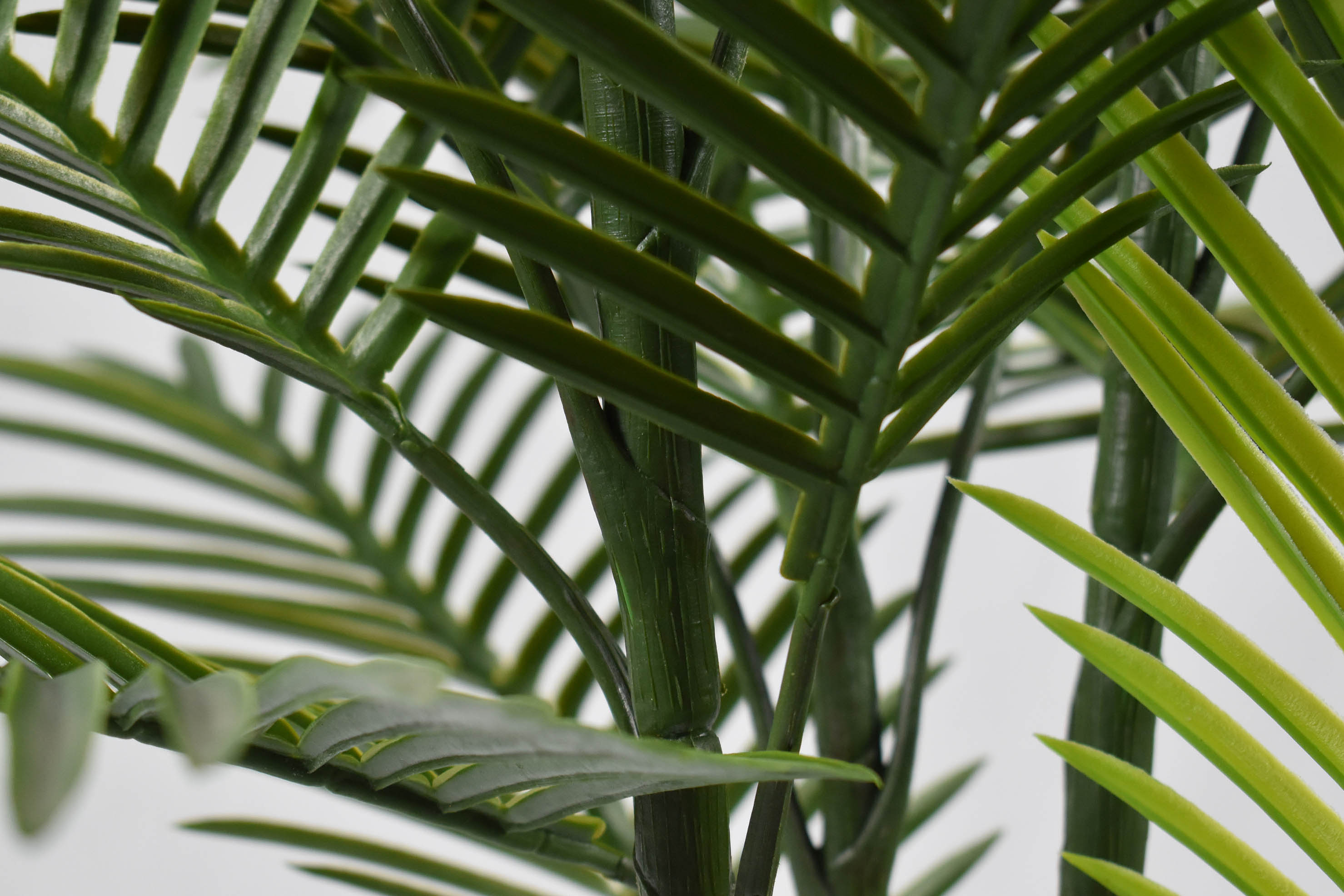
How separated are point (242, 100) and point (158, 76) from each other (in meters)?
0.02

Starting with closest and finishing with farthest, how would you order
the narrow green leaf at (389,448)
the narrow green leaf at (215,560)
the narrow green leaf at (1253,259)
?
the narrow green leaf at (1253,259) → the narrow green leaf at (215,560) → the narrow green leaf at (389,448)

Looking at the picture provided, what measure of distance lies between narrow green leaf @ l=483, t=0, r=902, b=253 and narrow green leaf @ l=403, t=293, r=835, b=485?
1.5 inches

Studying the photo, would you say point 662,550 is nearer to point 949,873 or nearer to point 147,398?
point 949,873

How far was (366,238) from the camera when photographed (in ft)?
0.94

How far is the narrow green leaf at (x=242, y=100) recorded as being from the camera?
27cm

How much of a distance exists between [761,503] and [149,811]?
88cm

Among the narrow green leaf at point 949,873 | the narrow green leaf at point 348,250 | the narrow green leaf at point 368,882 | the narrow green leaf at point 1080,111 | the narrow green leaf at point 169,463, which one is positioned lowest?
the narrow green leaf at point 368,882

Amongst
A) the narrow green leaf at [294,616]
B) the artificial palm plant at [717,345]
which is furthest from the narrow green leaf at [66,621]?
the narrow green leaf at [294,616]

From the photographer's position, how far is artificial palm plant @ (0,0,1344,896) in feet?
0.53

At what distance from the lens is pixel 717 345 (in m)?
0.18

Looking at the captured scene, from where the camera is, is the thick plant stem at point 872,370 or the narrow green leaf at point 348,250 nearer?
the thick plant stem at point 872,370

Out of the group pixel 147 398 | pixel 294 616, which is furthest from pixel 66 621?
pixel 147 398

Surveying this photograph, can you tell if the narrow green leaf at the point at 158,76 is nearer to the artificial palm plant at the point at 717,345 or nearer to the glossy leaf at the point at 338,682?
the artificial palm plant at the point at 717,345

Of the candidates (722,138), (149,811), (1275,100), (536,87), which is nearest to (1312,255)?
(536,87)
